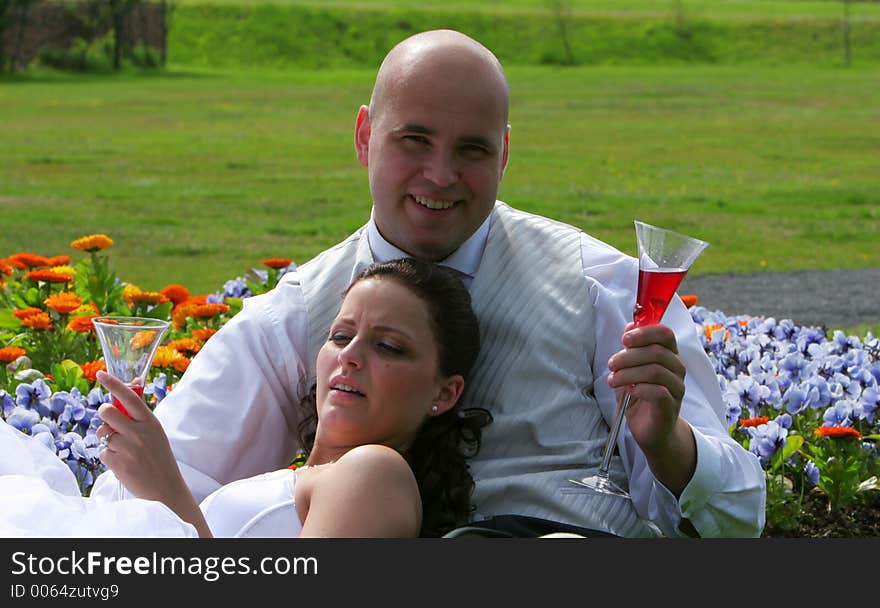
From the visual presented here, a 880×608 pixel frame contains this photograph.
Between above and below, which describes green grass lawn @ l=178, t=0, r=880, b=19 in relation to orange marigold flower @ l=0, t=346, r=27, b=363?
below

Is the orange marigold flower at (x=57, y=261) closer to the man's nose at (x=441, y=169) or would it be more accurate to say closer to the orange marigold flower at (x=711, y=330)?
the orange marigold flower at (x=711, y=330)

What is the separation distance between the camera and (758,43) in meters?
66.5

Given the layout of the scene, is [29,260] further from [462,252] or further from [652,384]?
[652,384]

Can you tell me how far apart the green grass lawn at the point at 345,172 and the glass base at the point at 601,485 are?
7725 mm

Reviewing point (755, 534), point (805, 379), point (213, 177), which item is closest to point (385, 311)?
point (755, 534)

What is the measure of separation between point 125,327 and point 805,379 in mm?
3290

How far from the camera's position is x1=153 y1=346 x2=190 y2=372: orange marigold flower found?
4977mm

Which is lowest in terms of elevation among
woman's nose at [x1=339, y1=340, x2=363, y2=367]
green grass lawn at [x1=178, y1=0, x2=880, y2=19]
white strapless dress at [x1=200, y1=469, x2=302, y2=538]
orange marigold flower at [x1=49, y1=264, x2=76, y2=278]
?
green grass lawn at [x1=178, y1=0, x2=880, y2=19]

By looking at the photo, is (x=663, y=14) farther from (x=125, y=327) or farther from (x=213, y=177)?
(x=125, y=327)

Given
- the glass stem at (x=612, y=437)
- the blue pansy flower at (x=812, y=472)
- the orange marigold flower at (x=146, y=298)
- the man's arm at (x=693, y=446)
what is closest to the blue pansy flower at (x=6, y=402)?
the orange marigold flower at (x=146, y=298)

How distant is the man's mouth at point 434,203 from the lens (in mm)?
3504

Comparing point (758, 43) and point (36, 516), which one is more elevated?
point (36, 516)

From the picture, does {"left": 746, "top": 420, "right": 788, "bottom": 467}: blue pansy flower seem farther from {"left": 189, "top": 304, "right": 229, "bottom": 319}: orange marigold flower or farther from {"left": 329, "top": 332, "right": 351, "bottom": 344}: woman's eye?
{"left": 189, "top": 304, "right": 229, "bottom": 319}: orange marigold flower

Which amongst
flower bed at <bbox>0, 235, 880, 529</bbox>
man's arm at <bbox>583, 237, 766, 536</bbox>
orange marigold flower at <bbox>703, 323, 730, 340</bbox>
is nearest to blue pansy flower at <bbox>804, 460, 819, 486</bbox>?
flower bed at <bbox>0, 235, 880, 529</bbox>
